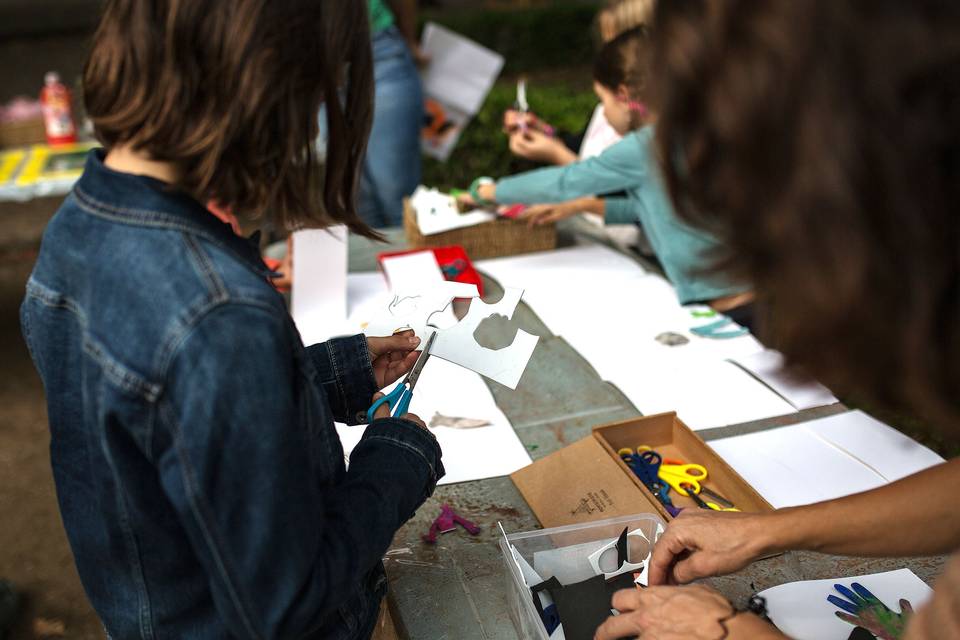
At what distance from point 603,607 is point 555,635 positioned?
0.07m

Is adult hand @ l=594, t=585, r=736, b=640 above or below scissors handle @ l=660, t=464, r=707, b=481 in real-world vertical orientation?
above

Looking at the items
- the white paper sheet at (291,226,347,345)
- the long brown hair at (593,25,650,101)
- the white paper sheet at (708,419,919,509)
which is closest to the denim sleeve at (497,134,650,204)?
the long brown hair at (593,25,650,101)

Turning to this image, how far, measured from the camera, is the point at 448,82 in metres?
3.27

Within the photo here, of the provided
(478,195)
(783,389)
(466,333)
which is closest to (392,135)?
(478,195)

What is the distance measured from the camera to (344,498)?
877 millimetres

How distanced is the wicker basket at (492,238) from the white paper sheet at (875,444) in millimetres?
1039

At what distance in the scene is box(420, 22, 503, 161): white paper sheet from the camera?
10.6 ft

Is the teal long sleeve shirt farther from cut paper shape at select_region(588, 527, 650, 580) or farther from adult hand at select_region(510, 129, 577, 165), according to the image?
cut paper shape at select_region(588, 527, 650, 580)

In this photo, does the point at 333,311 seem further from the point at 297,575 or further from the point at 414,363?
the point at 297,575

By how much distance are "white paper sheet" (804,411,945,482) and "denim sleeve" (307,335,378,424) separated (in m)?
0.87

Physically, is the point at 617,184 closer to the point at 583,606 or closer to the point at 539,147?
the point at 539,147

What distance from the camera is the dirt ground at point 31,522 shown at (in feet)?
7.12

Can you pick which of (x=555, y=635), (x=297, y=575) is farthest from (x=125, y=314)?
(x=555, y=635)

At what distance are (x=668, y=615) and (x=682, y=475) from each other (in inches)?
19.2
